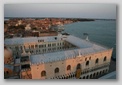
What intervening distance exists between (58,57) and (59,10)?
0.89 metres

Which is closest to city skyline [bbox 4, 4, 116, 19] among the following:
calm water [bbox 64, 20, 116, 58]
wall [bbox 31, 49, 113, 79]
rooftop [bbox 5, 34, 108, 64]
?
calm water [bbox 64, 20, 116, 58]

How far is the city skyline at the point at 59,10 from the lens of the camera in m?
2.85

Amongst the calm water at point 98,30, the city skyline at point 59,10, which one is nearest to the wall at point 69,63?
the calm water at point 98,30

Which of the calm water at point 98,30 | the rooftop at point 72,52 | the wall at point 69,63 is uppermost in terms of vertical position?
the calm water at point 98,30

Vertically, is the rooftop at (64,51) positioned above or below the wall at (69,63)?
above

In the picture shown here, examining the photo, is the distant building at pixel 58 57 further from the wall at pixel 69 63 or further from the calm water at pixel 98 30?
the calm water at pixel 98 30

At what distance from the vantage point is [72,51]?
10.2 ft

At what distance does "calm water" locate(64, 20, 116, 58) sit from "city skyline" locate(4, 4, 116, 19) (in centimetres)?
15

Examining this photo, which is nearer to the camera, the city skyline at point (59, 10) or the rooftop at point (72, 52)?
the city skyline at point (59, 10)

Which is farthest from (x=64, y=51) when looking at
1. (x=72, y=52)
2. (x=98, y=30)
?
(x=98, y=30)

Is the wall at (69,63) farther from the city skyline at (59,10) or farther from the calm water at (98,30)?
the city skyline at (59,10)

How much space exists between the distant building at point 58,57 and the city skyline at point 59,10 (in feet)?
1.56

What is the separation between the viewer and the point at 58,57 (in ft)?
10.0

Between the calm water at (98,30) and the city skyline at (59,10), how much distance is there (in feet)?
0.49
